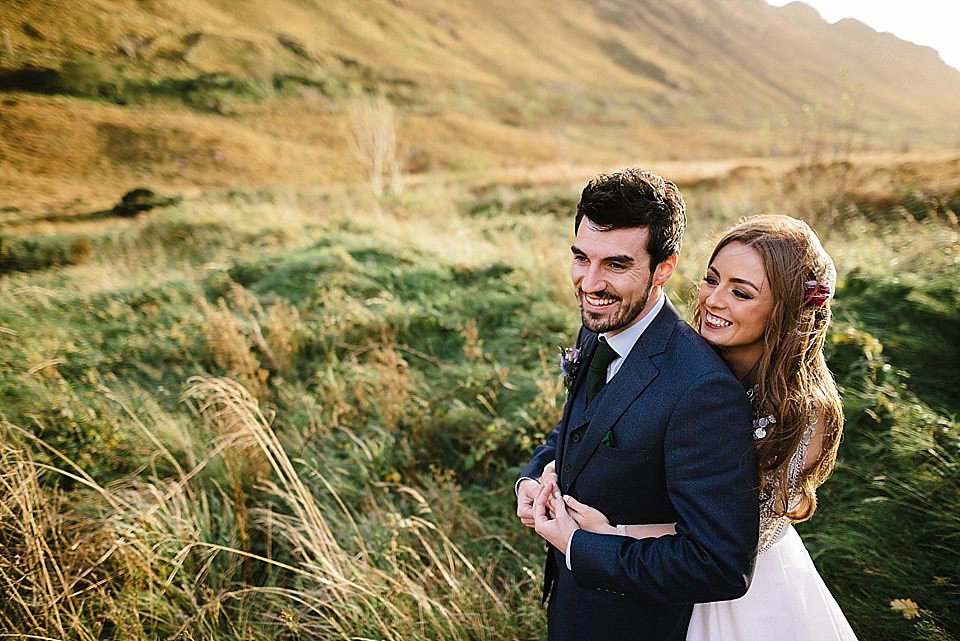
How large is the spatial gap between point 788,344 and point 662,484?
607 millimetres

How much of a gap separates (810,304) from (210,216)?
37.3 ft

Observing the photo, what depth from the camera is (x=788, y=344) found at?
1.51m

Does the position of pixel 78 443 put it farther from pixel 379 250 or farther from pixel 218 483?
pixel 379 250

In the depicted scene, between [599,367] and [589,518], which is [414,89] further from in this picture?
[589,518]

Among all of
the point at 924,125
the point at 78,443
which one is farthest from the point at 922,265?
the point at 924,125

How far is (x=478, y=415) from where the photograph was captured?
386 centimetres

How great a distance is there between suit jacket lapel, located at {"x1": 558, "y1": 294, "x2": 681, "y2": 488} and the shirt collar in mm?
21

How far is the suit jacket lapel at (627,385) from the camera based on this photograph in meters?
1.35

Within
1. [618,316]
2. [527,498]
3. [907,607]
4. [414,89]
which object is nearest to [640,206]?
[618,316]

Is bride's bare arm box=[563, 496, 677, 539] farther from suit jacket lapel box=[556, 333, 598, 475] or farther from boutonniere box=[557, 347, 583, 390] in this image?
boutonniere box=[557, 347, 583, 390]

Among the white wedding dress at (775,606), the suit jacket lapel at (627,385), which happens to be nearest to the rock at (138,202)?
the suit jacket lapel at (627,385)

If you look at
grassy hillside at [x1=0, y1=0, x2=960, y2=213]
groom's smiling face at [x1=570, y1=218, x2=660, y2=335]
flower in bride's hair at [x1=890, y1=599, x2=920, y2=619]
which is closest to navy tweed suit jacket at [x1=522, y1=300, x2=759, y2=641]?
groom's smiling face at [x1=570, y1=218, x2=660, y2=335]

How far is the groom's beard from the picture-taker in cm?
139

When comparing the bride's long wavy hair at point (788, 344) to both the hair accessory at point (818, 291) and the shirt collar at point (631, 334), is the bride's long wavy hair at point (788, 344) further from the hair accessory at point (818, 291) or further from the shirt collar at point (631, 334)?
the shirt collar at point (631, 334)
